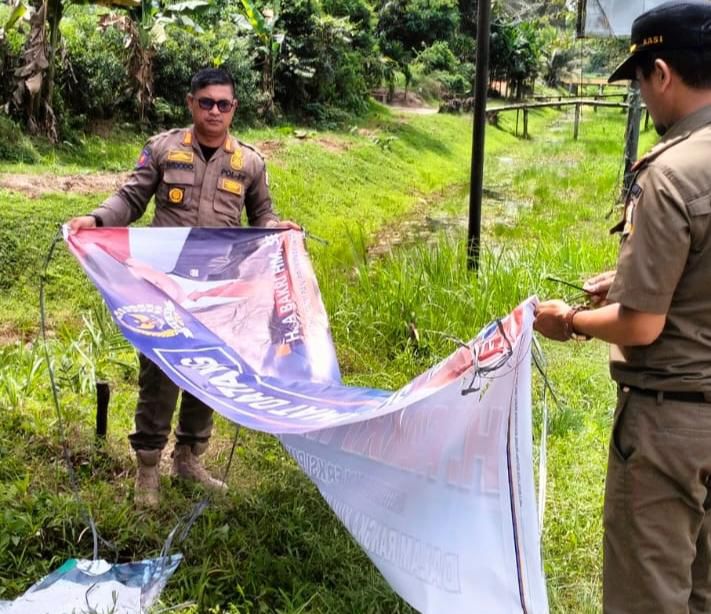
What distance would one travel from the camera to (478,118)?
514 cm

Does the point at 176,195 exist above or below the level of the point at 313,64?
below

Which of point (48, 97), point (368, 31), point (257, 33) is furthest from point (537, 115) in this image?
point (48, 97)

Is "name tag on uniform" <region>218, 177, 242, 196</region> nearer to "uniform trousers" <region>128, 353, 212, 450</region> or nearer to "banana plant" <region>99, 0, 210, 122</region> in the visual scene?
"uniform trousers" <region>128, 353, 212, 450</region>

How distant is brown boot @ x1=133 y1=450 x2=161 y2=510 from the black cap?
7.26ft

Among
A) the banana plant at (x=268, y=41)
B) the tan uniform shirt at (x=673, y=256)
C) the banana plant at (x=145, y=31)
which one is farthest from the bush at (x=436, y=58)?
the tan uniform shirt at (x=673, y=256)

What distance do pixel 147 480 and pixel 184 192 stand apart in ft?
3.71

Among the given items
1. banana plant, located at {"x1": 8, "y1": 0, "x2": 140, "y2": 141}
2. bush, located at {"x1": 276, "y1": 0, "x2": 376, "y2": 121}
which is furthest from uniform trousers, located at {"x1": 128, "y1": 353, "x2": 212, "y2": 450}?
bush, located at {"x1": 276, "y1": 0, "x2": 376, "y2": 121}

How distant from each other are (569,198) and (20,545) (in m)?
10.7

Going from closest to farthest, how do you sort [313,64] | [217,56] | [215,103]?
[215,103] → [217,56] → [313,64]

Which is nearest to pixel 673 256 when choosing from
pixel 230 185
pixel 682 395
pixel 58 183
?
pixel 682 395

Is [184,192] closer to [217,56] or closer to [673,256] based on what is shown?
[673,256]

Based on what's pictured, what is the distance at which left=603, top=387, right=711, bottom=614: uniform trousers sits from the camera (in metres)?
1.79

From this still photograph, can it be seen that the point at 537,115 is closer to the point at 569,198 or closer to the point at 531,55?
the point at 531,55

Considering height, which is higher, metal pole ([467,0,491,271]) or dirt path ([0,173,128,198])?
metal pole ([467,0,491,271])
